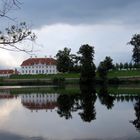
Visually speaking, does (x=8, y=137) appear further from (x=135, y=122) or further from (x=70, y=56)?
(x=70, y=56)

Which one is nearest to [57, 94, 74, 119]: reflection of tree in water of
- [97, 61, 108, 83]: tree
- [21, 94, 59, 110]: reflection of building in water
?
[21, 94, 59, 110]: reflection of building in water

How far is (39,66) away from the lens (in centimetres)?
17038

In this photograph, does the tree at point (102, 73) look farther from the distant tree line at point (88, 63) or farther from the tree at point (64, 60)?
the tree at point (64, 60)

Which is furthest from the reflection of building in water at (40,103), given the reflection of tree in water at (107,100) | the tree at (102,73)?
the tree at (102,73)

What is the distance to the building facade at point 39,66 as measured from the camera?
16725 cm

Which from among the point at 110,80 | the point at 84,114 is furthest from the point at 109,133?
the point at 110,80

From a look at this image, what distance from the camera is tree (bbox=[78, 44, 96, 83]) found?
92.6 metres

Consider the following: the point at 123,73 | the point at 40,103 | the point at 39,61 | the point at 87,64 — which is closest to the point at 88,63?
the point at 87,64

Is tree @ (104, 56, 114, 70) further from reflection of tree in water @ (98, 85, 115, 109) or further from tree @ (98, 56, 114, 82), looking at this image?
reflection of tree in water @ (98, 85, 115, 109)

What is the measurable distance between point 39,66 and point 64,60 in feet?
184

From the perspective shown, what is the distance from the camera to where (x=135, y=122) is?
22.5 meters

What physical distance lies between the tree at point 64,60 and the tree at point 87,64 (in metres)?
8.93

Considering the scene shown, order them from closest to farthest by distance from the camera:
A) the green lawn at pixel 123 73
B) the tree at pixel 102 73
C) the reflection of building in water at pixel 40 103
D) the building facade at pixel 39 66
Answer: the reflection of building in water at pixel 40 103 → the tree at pixel 102 73 → the green lawn at pixel 123 73 → the building facade at pixel 39 66

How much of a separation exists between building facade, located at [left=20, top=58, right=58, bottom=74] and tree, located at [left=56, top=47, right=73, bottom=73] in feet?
163
